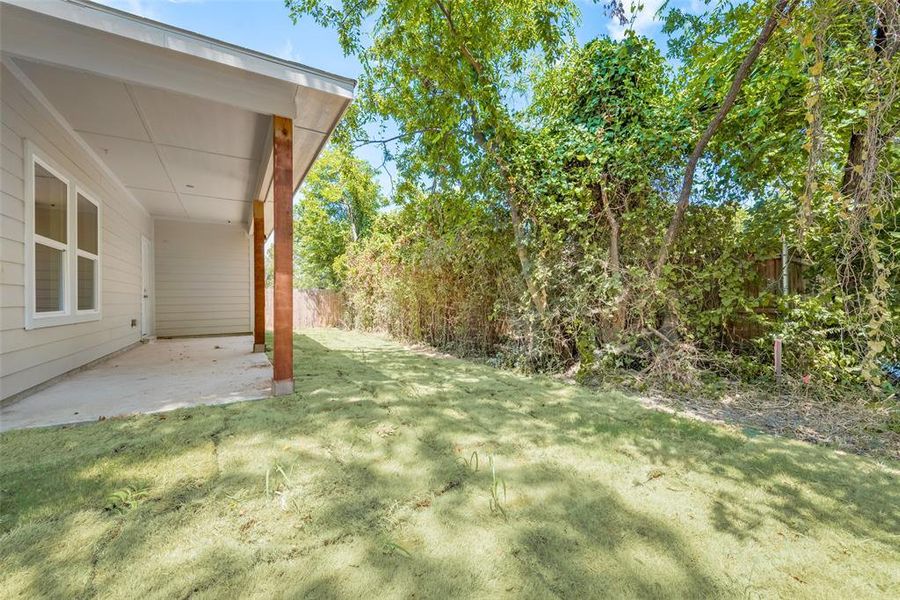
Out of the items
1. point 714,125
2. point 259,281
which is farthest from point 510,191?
point 259,281

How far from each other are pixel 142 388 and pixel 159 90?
8.29 feet

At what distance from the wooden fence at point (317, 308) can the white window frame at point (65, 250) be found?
724 cm

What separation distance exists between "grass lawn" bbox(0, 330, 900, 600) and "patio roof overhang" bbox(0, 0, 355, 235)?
2.45m

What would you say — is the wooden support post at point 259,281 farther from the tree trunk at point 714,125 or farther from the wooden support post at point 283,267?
the tree trunk at point 714,125

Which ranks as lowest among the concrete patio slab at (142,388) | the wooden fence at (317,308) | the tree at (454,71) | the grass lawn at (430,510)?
the grass lawn at (430,510)

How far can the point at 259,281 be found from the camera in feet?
19.3

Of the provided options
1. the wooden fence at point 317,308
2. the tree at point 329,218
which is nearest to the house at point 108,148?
the wooden fence at point 317,308

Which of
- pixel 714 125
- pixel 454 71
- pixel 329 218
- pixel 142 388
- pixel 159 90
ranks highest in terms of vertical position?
pixel 329 218

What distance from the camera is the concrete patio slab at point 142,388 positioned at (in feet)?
8.55

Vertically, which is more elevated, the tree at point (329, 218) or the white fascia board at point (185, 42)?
the tree at point (329, 218)

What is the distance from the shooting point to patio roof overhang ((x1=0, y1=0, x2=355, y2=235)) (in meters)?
2.41

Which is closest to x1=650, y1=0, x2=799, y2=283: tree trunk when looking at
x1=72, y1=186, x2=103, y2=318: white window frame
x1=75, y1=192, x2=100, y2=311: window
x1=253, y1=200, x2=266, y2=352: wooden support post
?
x1=253, y1=200, x2=266, y2=352: wooden support post

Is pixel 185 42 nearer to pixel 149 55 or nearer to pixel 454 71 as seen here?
pixel 149 55

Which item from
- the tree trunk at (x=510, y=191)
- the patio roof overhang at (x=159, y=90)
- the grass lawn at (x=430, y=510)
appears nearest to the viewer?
the grass lawn at (x=430, y=510)
